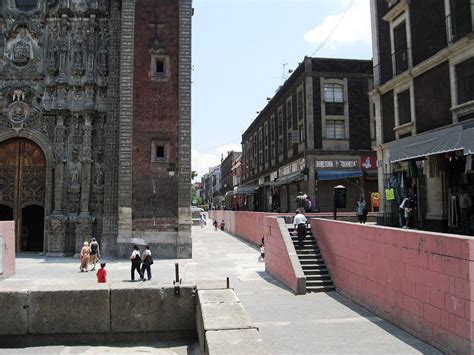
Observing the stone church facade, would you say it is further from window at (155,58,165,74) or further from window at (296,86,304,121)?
window at (296,86,304,121)

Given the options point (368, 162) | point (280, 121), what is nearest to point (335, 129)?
point (368, 162)

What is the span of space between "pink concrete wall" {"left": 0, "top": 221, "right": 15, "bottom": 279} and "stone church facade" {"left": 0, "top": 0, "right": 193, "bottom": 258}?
5.03 m

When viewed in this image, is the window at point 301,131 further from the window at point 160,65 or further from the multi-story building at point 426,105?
the window at point 160,65

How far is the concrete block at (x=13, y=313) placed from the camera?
8.23 metres

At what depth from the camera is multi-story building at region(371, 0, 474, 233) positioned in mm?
14852

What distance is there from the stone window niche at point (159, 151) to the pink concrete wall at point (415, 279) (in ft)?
40.3

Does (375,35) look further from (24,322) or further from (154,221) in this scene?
(24,322)

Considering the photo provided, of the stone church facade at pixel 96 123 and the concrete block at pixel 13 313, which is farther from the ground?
the stone church facade at pixel 96 123

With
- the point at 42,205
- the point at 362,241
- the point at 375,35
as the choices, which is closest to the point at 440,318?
the point at 362,241

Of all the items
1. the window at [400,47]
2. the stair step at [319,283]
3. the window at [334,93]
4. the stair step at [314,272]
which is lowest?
→ the stair step at [319,283]

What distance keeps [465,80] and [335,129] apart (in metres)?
17.7

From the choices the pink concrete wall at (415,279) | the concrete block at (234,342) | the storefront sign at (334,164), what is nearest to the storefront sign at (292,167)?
the storefront sign at (334,164)

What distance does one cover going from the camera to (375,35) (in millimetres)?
23203

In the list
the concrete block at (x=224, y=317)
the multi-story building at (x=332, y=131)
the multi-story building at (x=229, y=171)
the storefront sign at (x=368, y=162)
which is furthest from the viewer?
the multi-story building at (x=229, y=171)
